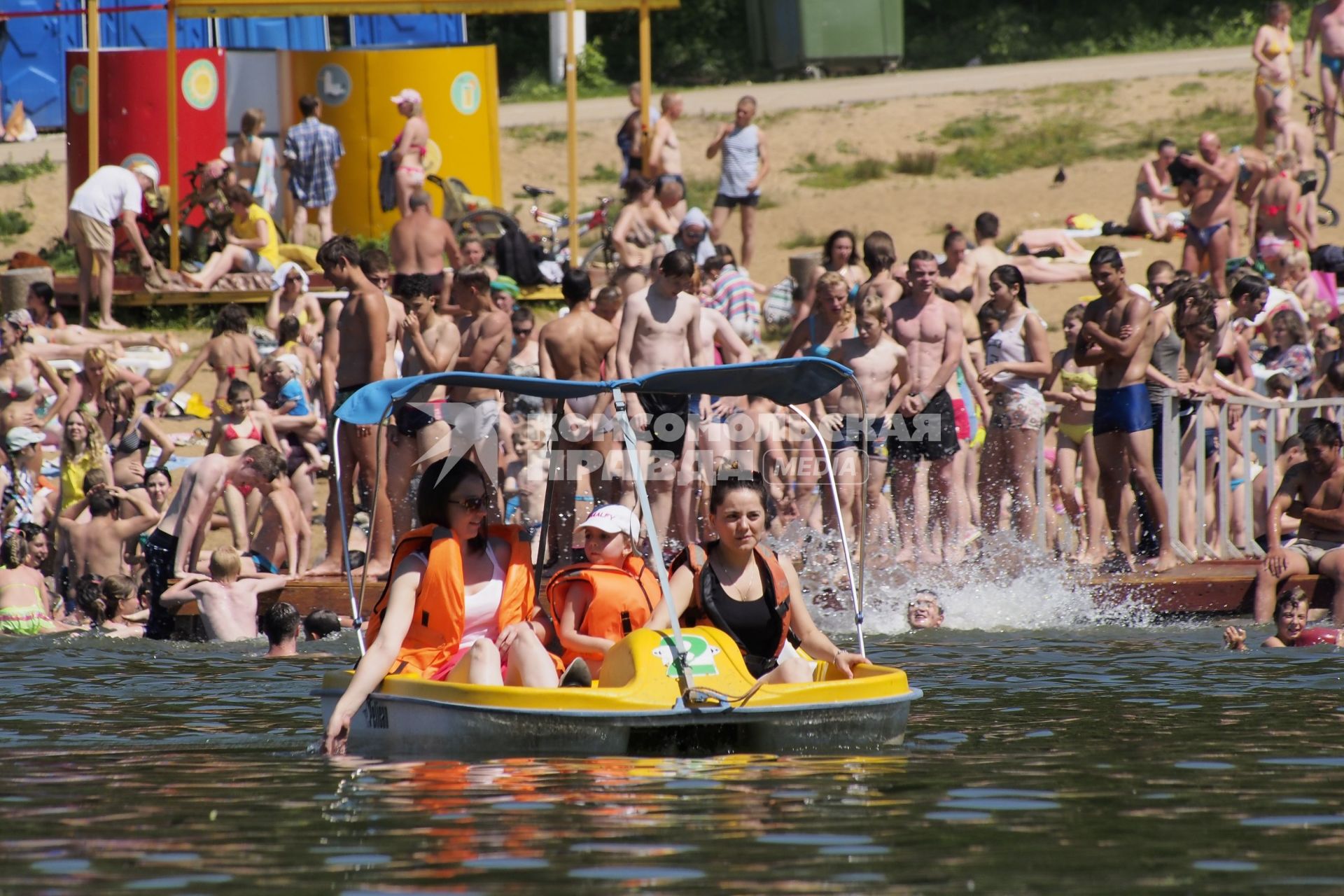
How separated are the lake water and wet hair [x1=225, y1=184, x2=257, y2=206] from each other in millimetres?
9655

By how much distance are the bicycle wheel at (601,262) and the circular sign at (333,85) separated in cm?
391

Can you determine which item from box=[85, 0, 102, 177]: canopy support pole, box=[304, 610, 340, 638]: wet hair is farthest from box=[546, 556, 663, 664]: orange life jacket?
box=[85, 0, 102, 177]: canopy support pole

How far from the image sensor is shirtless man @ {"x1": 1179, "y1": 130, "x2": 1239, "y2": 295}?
56.9ft

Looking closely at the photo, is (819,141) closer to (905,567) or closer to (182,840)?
(905,567)

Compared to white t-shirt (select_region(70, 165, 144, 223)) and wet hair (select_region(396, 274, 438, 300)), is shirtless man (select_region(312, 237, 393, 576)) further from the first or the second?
white t-shirt (select_region(70, 165, 144, 223))

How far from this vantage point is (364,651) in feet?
27.5

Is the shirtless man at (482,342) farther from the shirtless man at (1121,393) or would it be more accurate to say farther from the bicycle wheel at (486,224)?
the bicycle wheel at (486,224)

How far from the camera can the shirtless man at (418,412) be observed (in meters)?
12.2

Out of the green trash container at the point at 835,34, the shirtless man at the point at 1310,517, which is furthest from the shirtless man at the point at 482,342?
the green trash container at the point at 835,34

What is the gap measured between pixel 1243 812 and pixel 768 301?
1311cm

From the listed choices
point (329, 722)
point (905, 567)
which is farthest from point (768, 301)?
point (329, 722)

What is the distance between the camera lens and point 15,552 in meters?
12.7

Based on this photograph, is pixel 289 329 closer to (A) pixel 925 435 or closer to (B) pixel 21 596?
(B) pixel 21 596

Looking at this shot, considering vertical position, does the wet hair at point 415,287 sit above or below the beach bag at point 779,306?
below
